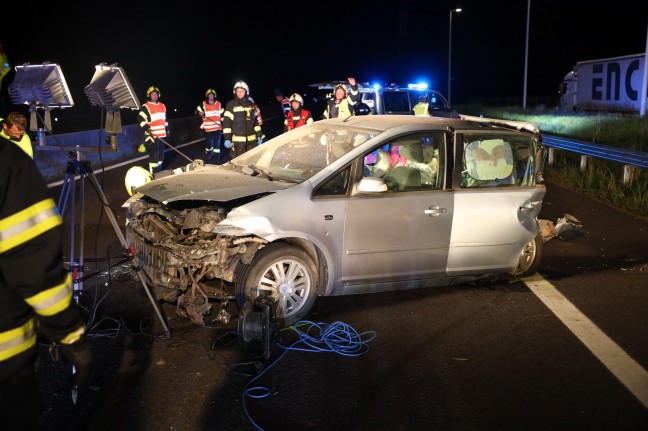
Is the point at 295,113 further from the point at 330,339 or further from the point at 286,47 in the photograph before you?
the point at 286,47

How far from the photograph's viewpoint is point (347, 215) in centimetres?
570

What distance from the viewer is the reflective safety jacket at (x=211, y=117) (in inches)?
616

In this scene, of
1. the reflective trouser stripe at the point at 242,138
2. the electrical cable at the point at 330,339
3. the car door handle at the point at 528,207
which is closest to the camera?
the electrical cable at the point at 330,339

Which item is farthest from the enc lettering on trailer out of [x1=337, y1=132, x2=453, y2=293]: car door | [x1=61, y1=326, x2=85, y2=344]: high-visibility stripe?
[x1=61, y1=326, x2=85, y2=344]: high-visibility stripe

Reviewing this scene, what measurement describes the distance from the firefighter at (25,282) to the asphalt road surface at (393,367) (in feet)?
5.11

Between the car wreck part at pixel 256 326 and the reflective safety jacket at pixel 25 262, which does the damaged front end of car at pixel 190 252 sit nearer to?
the car wreck part at pixel 256 326

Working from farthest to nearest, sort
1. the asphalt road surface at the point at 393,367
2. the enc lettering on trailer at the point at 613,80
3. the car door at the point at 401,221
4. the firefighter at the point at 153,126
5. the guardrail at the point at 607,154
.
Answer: the enc lettering on trailer at the point at 613,80 → the firefighter at the point at 153,126 → the guardrail at the point at 607,154 → the car door at the point at 401,221 → the asphalt road surface at the point at 393,367

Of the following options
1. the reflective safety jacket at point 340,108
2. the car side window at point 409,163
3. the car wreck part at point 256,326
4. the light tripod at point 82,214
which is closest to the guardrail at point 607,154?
the reflective safety jacket at point 340,108

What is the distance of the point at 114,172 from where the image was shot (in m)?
15.2

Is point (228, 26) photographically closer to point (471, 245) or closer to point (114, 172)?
point (114, 172)

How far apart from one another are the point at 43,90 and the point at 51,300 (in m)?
3.46

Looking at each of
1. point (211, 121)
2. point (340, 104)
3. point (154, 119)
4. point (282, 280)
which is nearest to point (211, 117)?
point (211, 121)

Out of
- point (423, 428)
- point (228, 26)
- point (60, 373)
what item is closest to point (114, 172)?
point (60, 373)

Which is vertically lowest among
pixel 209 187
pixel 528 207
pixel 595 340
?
pixel 595 340
